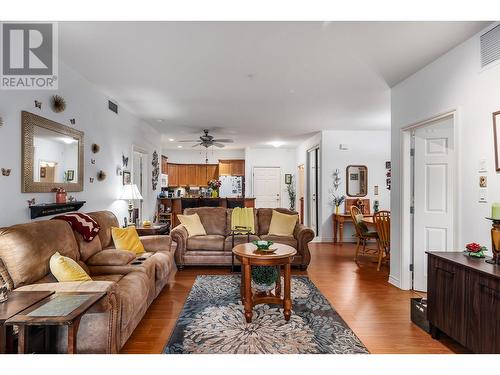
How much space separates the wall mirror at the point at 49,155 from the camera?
2.78 meters

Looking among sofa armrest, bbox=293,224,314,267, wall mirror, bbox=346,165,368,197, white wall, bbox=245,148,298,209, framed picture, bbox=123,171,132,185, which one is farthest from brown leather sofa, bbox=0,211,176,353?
white wall, bbox=245,148,298,209

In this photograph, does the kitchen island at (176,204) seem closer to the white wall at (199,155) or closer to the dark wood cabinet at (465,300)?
the white wall at (199,155)

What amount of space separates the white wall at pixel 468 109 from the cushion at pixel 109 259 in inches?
132

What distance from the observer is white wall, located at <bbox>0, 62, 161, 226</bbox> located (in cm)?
258

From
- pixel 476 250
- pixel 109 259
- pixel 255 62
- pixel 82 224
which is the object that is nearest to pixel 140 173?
pixel 82 224

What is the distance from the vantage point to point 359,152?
710cm

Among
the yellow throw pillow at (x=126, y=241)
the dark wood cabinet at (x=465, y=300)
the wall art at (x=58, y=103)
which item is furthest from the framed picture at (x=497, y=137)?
the wall art at (x=58, y=103)

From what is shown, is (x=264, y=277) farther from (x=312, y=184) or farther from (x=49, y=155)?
(x=312, y=184)

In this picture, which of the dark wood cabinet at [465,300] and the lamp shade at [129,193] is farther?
the lamp shade at [129,193]

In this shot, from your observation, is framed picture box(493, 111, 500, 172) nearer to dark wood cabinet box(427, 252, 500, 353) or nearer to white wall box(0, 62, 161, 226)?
dark wood cabinet box(427, 252, 500, 353)

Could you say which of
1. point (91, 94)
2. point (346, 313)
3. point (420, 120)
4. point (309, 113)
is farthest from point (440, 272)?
point (91, 94)

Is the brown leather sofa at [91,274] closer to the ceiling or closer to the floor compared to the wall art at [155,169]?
closer to the floor

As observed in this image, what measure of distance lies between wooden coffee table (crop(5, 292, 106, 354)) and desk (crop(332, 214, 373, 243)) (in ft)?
18.3
